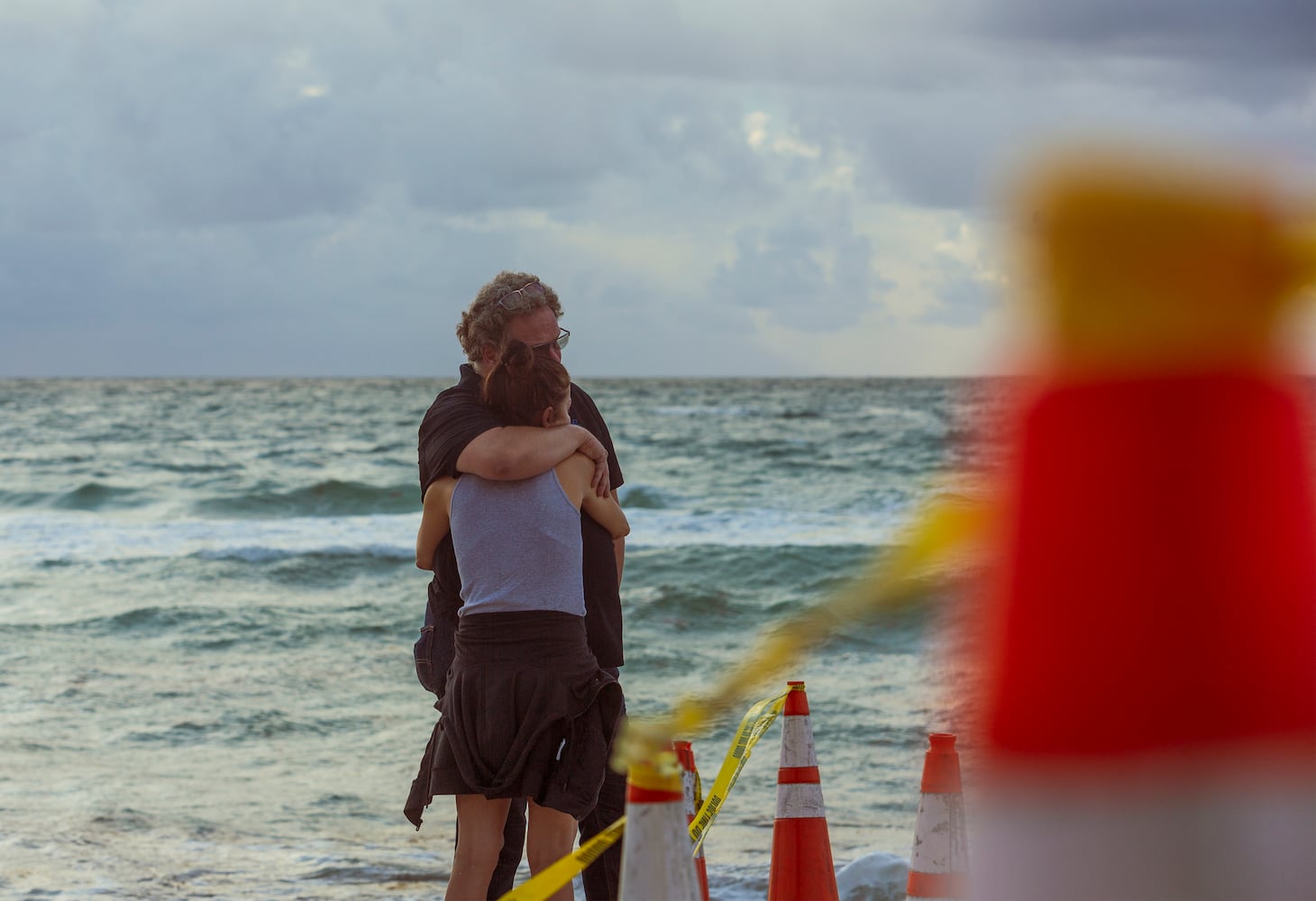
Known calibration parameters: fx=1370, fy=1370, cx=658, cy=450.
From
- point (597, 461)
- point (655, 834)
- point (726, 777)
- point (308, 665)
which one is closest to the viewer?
point (655, 834)

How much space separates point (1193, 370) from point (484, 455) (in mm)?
2301

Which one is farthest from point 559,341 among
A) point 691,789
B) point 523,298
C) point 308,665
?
point 308,665

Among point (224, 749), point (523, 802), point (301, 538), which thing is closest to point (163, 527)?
point (301, 538)

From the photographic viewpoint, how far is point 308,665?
10.7 meters

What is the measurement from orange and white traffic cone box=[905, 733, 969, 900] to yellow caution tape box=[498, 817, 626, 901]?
3.37 ft

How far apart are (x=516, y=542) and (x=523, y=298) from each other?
638 millimetres

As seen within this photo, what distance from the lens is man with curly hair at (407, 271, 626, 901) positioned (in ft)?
10.8

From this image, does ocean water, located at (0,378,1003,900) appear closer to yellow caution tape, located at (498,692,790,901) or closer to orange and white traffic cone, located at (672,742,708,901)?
yellow caution tape, located at (498,692,790,901)

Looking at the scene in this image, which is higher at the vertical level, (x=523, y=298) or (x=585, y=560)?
(x=523, y=298)

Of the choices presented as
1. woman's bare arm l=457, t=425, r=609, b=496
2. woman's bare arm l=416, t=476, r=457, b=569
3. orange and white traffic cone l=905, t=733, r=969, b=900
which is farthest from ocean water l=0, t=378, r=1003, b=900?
woman's bare arm l=416, t=476, r=457, b=569

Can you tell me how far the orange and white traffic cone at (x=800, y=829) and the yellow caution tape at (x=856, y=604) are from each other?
148 centimetres

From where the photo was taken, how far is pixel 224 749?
7.92 m

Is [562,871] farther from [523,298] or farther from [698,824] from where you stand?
[523,298]

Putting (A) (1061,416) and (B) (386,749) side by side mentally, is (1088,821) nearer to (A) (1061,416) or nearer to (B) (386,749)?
(A) (1061,416)
